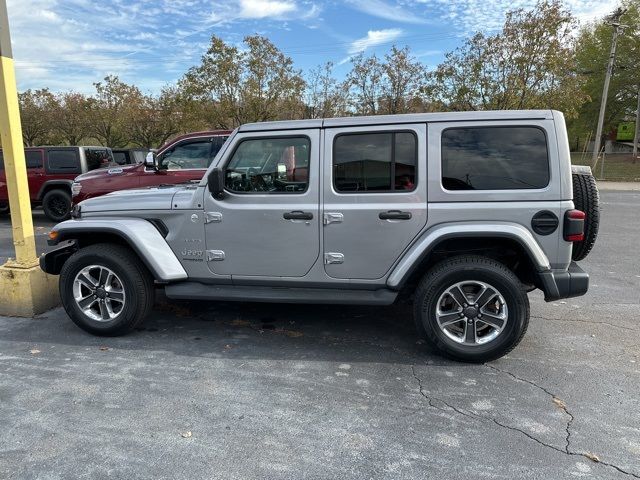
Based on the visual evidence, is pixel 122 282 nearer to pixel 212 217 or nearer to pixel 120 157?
pixel 212 217

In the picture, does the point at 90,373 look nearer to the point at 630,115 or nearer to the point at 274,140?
the point at 274,140

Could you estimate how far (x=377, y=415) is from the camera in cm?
308

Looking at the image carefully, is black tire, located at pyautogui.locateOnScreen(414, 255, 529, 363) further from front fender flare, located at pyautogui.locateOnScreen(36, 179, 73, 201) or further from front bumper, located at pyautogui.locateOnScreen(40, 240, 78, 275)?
front fender flare, located at pyautogui.locateOnScreen(36, 179, 73, 201)

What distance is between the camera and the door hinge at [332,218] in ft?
12.8

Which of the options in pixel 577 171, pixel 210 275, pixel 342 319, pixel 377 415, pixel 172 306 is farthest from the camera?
pixel 172 306

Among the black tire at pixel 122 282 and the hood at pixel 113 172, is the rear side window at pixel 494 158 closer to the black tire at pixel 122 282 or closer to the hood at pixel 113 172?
the black tire at pixel 122 282

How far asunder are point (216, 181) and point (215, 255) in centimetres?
64

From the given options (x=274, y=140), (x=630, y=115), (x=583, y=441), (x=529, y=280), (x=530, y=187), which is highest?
(x=630, y=115)

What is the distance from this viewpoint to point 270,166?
13.5ft

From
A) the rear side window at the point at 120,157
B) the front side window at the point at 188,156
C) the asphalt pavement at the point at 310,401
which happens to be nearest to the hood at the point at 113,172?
the front side window at the point at 188,156

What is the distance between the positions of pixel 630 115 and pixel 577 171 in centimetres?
5139

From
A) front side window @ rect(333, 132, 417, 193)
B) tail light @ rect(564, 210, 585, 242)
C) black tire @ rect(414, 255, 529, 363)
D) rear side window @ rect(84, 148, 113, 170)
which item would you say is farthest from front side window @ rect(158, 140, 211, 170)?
tail light @ rect(564, 210, 585, 242)

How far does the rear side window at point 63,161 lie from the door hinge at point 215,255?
9.16 metres

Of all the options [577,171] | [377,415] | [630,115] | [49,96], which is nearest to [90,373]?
[377,415]
